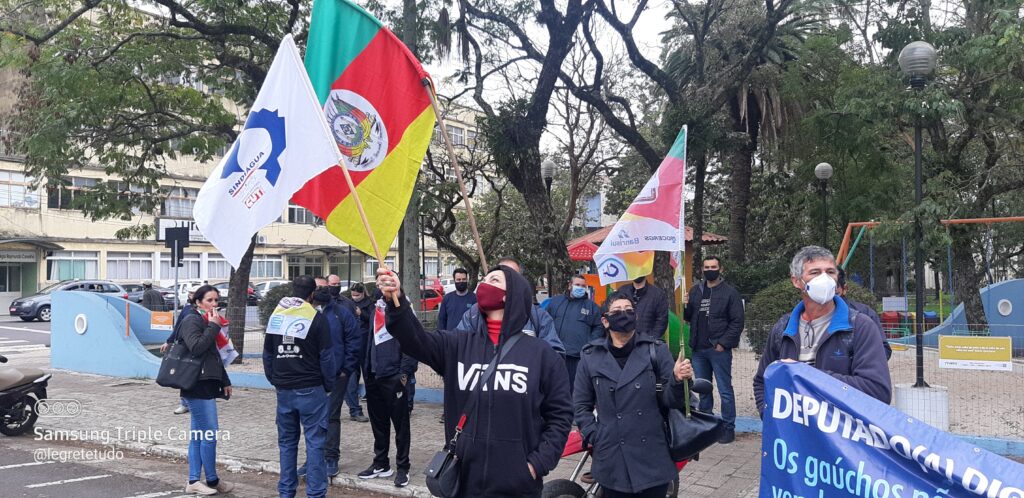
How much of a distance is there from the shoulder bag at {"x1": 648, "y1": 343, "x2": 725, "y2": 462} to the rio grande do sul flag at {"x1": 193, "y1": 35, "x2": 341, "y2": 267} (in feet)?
7.89

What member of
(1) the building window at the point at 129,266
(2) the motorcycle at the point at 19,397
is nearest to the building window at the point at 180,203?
(1) the building window at the point at 129,266

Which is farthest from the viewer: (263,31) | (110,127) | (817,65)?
(817,65)

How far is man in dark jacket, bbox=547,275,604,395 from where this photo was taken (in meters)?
8.67

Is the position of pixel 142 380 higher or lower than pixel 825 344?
lower

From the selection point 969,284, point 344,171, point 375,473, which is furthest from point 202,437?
point 969,284

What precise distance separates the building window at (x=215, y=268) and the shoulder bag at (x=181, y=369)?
44457mm

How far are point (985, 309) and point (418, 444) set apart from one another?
14614 millimetres

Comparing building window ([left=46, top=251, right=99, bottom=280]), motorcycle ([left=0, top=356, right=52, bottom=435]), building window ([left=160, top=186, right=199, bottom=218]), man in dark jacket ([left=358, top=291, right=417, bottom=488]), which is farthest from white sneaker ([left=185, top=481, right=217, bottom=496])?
building window ([left=160, top=186, right=199, bottom=218])

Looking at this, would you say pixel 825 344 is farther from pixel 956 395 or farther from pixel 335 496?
pixel 956 395

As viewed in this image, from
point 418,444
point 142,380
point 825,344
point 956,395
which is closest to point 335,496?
point 418,444

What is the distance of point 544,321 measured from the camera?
6.04 meters

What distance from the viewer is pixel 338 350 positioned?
7242mm

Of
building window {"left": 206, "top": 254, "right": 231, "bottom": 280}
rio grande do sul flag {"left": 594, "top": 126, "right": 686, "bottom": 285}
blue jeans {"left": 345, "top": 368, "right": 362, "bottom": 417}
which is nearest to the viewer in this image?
rio grande do sul flag {"left": 594, "top": 126, "right": 686, "bottom": 285}

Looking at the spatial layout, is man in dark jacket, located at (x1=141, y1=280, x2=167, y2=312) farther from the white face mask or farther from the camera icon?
the white face mask
